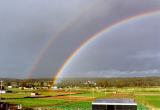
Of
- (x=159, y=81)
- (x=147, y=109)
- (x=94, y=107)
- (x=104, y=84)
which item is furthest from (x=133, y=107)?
(x=159, y=81)

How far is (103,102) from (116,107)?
151 centimetres

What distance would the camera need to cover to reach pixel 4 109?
141 feet

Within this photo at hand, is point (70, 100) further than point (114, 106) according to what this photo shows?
Yes

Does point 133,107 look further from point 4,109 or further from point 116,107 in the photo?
point 4,109

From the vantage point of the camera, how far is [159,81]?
641ft

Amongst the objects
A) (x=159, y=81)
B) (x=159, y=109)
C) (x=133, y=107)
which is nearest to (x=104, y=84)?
(x=159, y=81)

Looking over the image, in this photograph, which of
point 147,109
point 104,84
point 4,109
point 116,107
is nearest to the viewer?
point 116,107

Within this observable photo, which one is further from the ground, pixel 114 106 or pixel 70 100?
pixel 114 106

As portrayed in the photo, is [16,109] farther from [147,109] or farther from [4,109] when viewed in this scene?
[147,109]

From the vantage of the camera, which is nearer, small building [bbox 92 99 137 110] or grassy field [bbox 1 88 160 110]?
small building [bbox 92 99 137 110]

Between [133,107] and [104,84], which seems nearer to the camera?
[133,107]

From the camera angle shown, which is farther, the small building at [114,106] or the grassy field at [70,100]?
the grassy field at [70,100]

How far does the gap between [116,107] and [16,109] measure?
18.1m

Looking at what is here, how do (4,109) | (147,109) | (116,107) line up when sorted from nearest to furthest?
(116,107) → (4,109) → (147,109)
